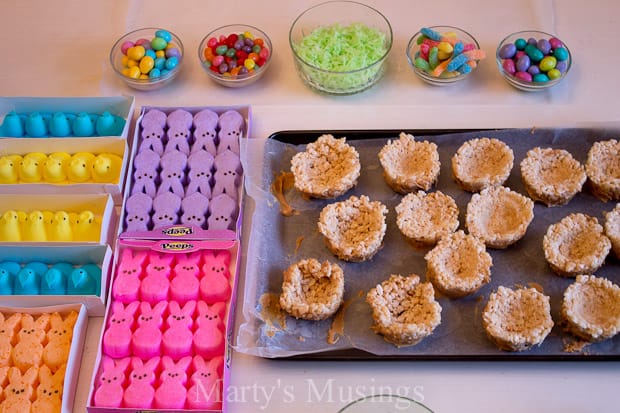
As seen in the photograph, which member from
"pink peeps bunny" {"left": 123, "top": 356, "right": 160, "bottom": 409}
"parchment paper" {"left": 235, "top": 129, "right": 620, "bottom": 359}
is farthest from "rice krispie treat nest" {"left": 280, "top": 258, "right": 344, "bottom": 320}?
"pink peeps bunny" {"left": 123, "top": 356, "right": 160, "bottom": 409}

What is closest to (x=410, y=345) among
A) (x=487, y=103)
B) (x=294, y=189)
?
(x=294, y=189)

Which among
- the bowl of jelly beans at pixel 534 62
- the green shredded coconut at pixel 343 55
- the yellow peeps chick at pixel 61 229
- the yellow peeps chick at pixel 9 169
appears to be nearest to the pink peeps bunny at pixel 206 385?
the yellow peeps chick at pixel 61 229

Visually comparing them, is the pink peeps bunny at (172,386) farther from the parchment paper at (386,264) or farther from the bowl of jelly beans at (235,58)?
the bowl of jelly beans at (235,58)

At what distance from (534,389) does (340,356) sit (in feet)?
1.72

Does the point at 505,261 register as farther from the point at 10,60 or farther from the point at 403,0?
the point at 10,60

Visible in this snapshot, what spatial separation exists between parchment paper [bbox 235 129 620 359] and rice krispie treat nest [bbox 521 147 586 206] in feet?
0.15

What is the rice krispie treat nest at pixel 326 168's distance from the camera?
2.06 m

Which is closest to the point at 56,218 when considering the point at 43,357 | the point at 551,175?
A: the point at 43,357

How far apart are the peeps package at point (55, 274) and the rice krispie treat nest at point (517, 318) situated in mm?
1089

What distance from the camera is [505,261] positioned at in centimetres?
194

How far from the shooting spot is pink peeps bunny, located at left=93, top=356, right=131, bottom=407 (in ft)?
5.70

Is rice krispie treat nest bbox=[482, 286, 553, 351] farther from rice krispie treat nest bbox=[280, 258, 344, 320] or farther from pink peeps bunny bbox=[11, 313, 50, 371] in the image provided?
pink peeps bunny bbox=[11, 313, 50, 371]

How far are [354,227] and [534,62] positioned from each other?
3.13ft

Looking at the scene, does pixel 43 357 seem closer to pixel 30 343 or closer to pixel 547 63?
pixel 30 343
